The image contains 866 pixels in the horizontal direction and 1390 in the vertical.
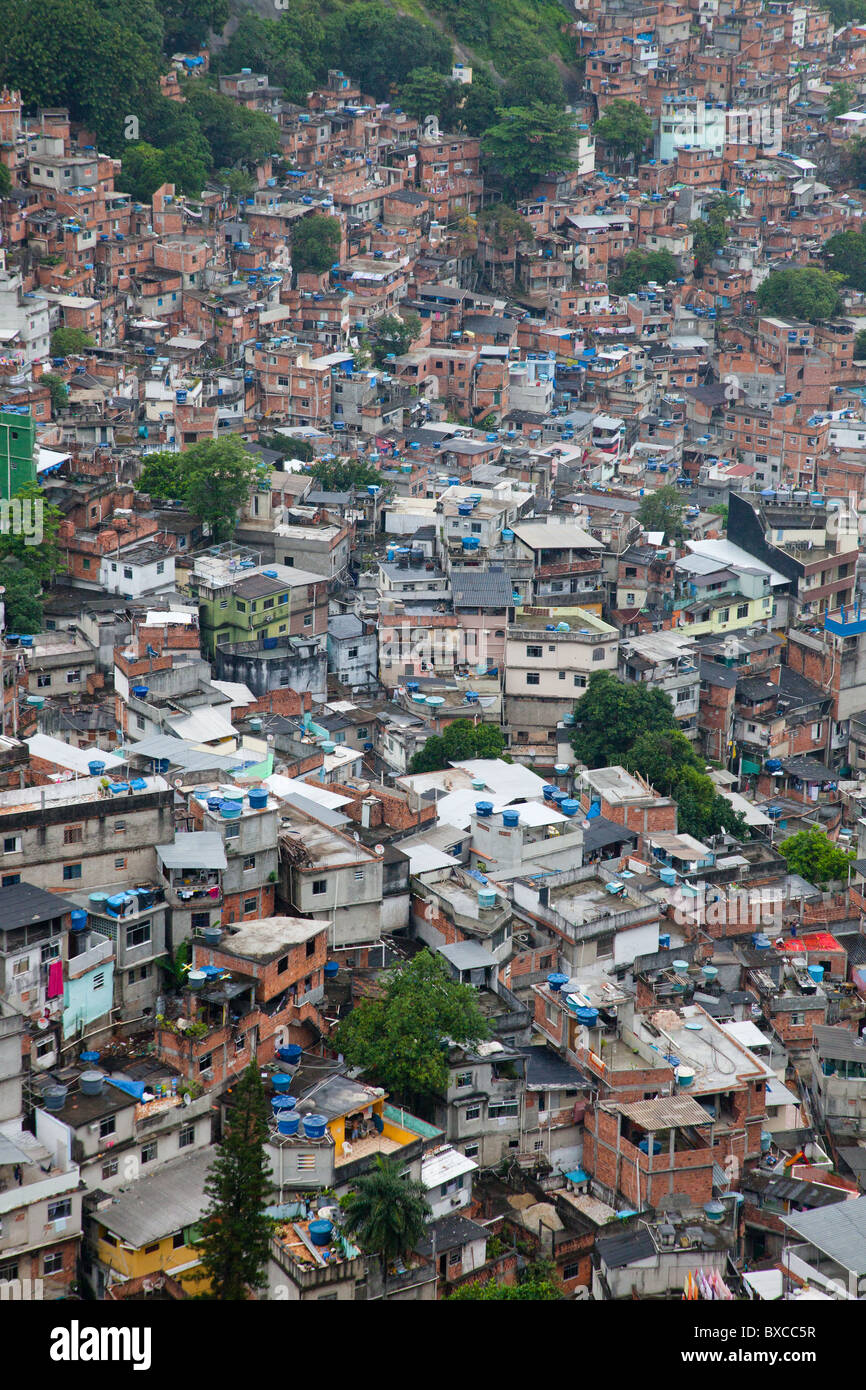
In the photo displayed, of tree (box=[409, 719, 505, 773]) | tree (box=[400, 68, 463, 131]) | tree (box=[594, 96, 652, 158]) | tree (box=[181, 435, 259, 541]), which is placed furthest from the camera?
tree (box=[594, 96, 652, 158])

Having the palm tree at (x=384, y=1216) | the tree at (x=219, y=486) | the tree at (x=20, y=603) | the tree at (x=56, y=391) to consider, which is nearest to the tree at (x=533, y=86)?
the tree at (x=56, y=391)

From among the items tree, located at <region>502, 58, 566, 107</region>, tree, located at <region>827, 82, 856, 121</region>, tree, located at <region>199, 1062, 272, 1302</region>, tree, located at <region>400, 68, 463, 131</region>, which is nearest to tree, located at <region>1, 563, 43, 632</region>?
tree, located at <region>199, 1062, 272, 1302</region>

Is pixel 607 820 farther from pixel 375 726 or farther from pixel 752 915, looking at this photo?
pixel 375 726

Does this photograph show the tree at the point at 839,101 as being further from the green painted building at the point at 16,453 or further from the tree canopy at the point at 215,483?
the green painted building at the point at 16,453

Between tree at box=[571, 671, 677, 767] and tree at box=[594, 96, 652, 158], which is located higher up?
tree at box=[594, 96, 652, 158]

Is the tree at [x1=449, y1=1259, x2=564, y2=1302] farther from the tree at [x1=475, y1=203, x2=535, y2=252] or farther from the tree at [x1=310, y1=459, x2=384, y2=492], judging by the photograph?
the tree at [x1=475, y1=203, x2=535, y2=252]

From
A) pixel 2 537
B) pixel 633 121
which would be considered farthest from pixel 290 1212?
pixel 633 121
